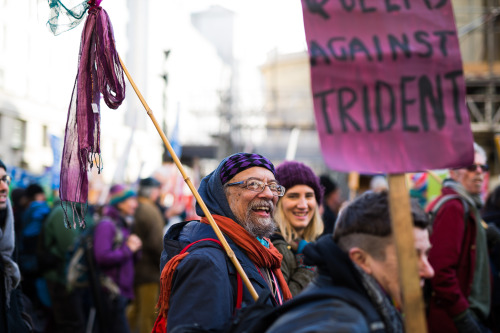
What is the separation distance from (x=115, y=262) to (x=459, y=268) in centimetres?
434

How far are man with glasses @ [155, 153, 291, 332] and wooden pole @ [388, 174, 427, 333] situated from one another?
901 millimetres

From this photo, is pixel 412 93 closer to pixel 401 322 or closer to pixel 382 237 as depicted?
pixel 382 237

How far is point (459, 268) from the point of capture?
4680 millimetres

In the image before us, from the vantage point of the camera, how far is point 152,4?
167 feet

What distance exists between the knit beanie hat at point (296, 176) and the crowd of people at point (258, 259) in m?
0.01

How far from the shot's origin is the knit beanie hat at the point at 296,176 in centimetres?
484

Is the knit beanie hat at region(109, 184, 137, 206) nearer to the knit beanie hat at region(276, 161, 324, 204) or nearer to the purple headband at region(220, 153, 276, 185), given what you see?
the knit beanie hat at region(276, 161, 324, 204)

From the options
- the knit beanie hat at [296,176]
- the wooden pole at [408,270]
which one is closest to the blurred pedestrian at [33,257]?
the knit beanie hat at [296,176]

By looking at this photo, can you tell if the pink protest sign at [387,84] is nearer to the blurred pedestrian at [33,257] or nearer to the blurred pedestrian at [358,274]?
the blurred pedestrian at [358,274]

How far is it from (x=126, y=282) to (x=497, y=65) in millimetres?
14581

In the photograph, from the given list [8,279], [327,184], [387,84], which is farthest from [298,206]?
[327,184]

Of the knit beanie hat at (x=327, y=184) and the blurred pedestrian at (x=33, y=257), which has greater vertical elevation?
the knit beanie hat at (x=327, y=184)

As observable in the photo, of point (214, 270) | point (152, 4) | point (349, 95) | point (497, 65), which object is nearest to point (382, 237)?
point (349, 95)

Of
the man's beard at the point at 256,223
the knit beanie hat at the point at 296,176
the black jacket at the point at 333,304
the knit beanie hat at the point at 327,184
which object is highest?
the knit beanie hat at the point at 296,176
